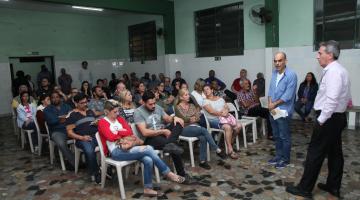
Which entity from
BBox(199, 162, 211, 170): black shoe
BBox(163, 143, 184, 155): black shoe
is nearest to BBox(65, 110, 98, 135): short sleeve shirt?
BBox(163, 143, 184, 155): black shoe

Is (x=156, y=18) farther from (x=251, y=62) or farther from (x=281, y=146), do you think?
(x=281, y=146)

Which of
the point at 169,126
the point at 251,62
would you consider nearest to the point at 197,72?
the point at 251,62

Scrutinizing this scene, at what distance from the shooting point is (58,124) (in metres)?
4.21

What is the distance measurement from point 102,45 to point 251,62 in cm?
582

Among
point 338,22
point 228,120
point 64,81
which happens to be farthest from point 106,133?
point 64,81

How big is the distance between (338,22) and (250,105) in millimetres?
2566

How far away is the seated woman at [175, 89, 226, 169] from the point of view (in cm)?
397

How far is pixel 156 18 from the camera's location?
9461 millimetres

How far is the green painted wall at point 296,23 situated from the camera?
6.30 meters

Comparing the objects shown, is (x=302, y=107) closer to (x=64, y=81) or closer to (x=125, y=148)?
(x=125, y=148)

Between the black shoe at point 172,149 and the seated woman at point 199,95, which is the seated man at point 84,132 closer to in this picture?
the black shoe at point 172,149

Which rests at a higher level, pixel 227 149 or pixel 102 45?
pixel 102 45

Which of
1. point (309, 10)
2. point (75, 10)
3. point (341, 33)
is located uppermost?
point (75, 10)

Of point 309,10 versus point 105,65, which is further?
point 105,65
